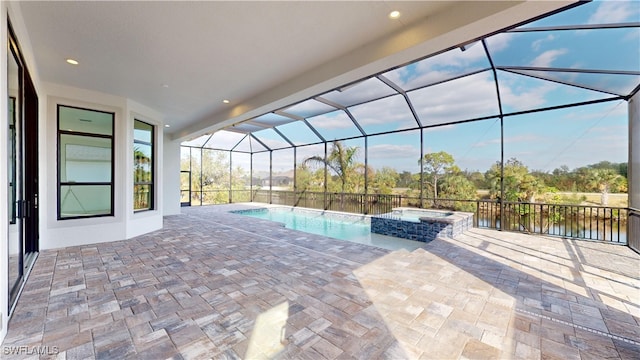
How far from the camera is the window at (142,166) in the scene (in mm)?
5684

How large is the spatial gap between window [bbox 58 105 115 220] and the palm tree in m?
6.43

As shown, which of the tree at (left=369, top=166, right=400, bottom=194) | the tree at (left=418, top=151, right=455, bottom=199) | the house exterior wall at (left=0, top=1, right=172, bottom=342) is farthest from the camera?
the tree at (left=369, top=166, right=400, bottom=194)

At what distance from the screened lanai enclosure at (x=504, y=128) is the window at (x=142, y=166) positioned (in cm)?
325

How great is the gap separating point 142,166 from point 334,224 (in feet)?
18.2

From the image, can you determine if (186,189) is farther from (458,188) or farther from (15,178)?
(458,188)

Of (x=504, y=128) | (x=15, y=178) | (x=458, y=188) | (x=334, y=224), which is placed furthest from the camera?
(x=334, y=224)

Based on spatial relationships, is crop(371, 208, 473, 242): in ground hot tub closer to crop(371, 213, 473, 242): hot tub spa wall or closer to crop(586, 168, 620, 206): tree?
crop(371, 213, 473, 242): hot tub spa wall

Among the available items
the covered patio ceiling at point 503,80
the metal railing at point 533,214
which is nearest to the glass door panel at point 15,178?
the covered patio ceiling at point 503,80

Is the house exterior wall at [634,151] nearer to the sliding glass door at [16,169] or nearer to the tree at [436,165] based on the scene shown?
the tree at [436,165]

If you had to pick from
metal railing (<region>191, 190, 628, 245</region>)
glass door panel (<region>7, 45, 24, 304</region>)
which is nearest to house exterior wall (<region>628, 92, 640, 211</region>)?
metal railing (<region>191, 190, 628, 245</region>)

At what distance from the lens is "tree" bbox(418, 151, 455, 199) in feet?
23.9

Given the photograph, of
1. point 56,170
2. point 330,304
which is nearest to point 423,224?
point 330,304

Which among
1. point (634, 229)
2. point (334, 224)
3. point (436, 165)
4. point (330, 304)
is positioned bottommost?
point (334, 224)

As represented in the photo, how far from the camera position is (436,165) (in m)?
7.38
